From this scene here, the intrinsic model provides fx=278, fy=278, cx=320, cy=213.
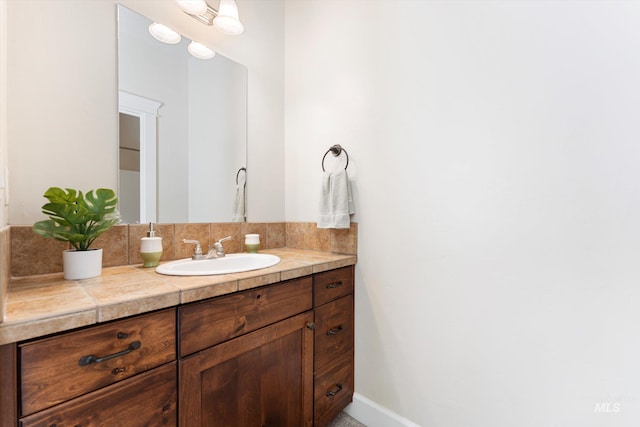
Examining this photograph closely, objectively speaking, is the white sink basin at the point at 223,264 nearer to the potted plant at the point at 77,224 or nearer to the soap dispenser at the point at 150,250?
the soap dispenser at the point at 150,250

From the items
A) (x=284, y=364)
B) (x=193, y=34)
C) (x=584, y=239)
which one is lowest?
(x=284, y=364)

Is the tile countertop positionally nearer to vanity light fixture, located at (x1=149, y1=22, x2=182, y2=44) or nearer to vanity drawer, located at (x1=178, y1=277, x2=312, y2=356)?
vanity drawer, located at (x1=178, y1=277, x2=312, y2=356)

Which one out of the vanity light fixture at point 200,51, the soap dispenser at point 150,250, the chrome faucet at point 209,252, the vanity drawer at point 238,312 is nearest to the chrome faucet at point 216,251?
the chrome faucet at point 209,252

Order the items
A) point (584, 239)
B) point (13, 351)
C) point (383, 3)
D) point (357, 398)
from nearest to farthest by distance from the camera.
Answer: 1. point (13, 351)
2. point (584, 239)
3. point (383, 3)
4. point (357, 398)

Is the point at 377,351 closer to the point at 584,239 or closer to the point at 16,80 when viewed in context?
the point at 584,239

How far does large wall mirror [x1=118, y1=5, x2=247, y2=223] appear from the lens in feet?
4.12

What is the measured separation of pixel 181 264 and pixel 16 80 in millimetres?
884

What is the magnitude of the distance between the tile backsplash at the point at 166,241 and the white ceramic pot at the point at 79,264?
0.14m

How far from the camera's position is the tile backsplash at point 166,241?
99 centimetres

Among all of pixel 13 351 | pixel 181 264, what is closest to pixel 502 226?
pixel 181 264

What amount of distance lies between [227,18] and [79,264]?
1364mm

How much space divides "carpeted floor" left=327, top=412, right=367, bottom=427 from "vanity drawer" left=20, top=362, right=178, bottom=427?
1010mm

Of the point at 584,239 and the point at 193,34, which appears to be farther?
the point at 193,34

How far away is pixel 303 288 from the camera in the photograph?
1271 mm
